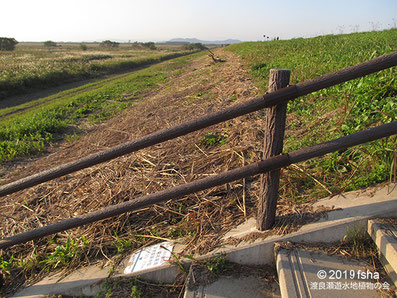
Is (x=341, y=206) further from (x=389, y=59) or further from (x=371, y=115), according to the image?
(x=371, y=115)

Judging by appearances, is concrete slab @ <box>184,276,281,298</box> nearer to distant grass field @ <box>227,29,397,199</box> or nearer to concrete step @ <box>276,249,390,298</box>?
concrete step @ <box>276,249,390,298</box>

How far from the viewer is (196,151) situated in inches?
143

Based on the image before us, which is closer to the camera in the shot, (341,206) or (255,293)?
(255,293)

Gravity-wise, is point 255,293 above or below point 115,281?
above

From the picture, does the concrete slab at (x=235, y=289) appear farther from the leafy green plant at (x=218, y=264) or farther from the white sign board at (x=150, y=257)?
the white sign board at (x=150, y=257)

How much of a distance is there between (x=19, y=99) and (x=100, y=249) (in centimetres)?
1684

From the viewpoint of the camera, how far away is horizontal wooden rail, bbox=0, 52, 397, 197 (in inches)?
60.6

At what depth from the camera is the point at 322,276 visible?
1.63 metres

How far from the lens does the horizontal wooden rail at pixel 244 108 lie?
60.6 inches

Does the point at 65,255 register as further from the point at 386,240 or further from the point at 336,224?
the point at 386,240

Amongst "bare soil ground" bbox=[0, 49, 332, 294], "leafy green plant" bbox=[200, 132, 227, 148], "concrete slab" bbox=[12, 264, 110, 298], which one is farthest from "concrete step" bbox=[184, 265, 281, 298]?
"leafy green plant" bbox=[200, 132, 227, 148]

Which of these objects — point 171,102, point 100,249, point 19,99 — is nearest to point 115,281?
point 100,249

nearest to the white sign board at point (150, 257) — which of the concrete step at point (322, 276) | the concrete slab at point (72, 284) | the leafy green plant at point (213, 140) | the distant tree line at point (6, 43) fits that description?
the concrete slab at point (72, 284)

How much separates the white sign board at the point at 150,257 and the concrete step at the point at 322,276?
992mm
